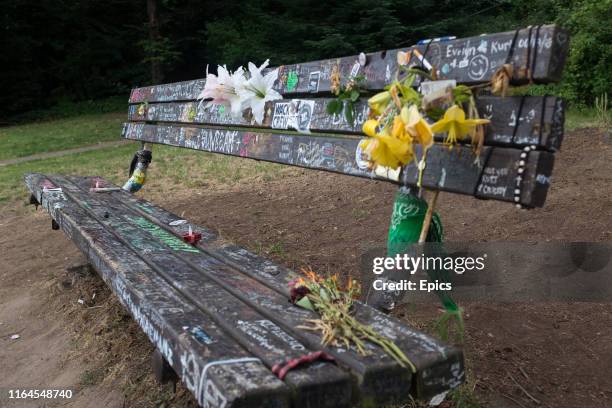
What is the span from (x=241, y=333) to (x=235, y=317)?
0.14m

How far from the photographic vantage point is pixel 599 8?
10.5 m

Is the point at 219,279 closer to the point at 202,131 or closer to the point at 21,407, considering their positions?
the point at 21,407

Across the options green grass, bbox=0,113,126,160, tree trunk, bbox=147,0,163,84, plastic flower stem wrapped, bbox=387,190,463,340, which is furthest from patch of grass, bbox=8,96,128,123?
plastic flower stem wrapped, bbox=387,190,463,340

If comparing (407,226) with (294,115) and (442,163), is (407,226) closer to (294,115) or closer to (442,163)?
(442,163)

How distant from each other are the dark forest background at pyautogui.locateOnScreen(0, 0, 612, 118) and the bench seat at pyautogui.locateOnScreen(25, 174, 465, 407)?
9.80 m

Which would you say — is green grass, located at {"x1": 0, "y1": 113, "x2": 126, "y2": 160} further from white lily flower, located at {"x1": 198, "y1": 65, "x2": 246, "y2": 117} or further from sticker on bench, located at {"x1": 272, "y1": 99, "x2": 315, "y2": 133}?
sticker on bench, located at {"x1": 272, "y1": 99, "x2": 315, "y2": 133}

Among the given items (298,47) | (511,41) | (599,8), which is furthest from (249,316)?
(298,47)

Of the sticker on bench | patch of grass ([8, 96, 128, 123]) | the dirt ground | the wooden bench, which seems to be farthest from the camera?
patch of grass ([8, 96, 128, 123])

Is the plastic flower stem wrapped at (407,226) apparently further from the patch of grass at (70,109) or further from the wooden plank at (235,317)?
the patch of grass at (70,109)

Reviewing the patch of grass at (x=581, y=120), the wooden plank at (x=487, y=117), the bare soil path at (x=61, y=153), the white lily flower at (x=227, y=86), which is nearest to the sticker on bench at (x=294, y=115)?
the wooden plank at (x=487, y=117)

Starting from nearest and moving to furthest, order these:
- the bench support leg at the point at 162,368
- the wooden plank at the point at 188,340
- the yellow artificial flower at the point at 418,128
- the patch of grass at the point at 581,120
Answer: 1. the wooden plank at the point at 188,340
2. the yellow artificial flower at the point at 418,128
3. the bench support leg at the point at 162,368
4. the patch of grass at the point at 581,120

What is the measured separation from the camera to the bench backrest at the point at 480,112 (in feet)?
5.51

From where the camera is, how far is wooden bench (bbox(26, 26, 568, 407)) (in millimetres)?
1476

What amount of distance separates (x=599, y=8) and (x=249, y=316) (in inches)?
428
